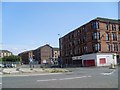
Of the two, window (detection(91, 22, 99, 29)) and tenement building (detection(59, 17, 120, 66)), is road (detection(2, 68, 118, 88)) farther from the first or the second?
window (detection(91, 22, 99, 29))

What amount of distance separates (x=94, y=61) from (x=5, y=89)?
5415 cm

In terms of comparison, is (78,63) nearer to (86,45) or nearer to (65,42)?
(86,45)


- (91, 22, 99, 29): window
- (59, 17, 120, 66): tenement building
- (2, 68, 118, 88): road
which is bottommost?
(2, 68, 118, 88): road

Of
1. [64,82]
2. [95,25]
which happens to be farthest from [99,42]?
[64,82]

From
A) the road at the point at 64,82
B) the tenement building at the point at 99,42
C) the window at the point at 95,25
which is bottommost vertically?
the road at the point at 64,82

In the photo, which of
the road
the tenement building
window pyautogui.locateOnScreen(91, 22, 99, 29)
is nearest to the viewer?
the road

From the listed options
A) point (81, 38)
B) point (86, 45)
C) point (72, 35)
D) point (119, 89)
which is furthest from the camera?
point (72, 35)

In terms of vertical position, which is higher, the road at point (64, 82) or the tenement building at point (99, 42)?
the tenement building at point (99, 42)

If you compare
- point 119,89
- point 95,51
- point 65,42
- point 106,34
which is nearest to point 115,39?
point 106,34

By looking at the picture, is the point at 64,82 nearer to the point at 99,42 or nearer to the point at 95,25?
the point at 99,42

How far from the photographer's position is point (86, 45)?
2918 inches

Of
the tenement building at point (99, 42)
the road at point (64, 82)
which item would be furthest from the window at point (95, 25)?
the road at point (64, 82)

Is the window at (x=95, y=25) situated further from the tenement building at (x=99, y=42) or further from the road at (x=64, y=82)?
the road at (x=64, y=82)

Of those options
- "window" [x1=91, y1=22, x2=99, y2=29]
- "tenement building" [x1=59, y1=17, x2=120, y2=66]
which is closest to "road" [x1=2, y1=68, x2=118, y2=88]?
"tenement building" [x1=59, y1=17, x2=120, y2=66]
